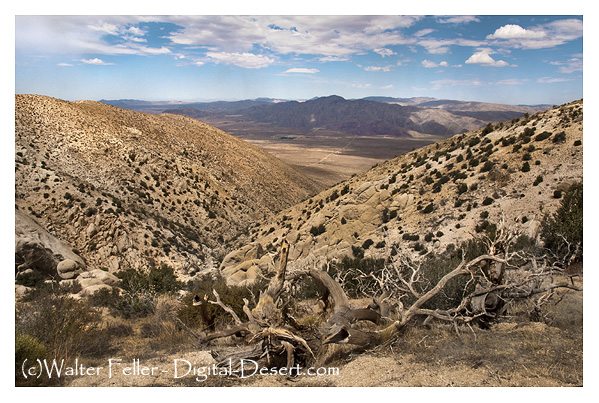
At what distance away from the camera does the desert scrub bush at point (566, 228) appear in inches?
378

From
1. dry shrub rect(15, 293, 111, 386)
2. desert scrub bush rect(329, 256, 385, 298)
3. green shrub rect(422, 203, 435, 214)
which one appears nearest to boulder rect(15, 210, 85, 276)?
dry shrub rect(15, 293, 111, 386)

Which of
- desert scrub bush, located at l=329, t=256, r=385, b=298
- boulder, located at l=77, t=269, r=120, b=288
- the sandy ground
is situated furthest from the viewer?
boulder, located at l=77, t=269, r=120, b=288

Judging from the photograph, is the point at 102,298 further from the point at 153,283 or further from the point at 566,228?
the point at 566,228

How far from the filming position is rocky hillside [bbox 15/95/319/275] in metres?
21.2

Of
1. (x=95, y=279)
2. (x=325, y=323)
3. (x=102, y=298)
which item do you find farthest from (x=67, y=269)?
(x=325, y=323)

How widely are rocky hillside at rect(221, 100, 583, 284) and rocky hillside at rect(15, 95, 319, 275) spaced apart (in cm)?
701

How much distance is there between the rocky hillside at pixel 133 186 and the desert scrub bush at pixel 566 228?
1898cm

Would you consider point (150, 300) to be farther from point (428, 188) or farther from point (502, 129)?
point (502, 129)

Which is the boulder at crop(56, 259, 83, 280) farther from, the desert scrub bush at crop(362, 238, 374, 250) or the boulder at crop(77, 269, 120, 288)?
the desert scrub bush at crop(362, 238, 374, 250)

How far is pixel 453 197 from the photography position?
57.6 ft

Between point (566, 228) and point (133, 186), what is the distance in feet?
96.4

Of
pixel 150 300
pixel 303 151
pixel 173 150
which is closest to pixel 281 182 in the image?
pixel 173 150

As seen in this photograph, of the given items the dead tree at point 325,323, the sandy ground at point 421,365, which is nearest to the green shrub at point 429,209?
the dead tree at point 325,323

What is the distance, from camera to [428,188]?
19.3 metres
